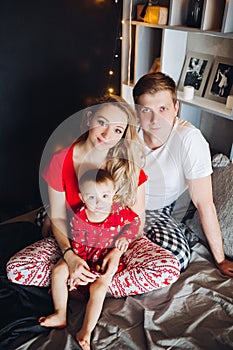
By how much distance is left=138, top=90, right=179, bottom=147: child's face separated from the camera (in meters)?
1.42

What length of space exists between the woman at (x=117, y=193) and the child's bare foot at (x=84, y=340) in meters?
0.16

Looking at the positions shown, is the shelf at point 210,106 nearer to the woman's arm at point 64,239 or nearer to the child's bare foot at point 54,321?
the woman's arm at point 64,239

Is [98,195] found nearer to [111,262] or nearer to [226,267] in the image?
[111,262]

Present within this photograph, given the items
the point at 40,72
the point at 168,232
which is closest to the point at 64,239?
the point at 168,232

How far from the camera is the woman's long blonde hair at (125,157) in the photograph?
1.31 m

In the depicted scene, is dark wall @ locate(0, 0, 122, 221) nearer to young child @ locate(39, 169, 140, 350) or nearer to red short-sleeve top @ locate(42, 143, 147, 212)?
red short-sleeve top @ locate(42, 143, 147, 212)

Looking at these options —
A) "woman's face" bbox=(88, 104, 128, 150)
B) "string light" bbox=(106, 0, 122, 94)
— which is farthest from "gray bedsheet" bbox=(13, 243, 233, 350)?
Result: "string light" bbox=(106, 0, 122, 94)

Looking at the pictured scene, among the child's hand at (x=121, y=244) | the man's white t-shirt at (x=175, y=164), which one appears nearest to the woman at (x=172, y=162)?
the man's white t-shirt at (x=175, y=164)

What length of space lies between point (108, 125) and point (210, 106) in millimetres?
758

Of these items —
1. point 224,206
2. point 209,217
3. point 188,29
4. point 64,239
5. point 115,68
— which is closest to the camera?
point 64,239

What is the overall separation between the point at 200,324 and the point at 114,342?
1.00ft

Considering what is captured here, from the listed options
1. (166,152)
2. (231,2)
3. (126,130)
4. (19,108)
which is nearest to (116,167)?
(126,130)

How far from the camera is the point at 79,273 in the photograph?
1.21m

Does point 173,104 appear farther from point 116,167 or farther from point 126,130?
point 116,167
